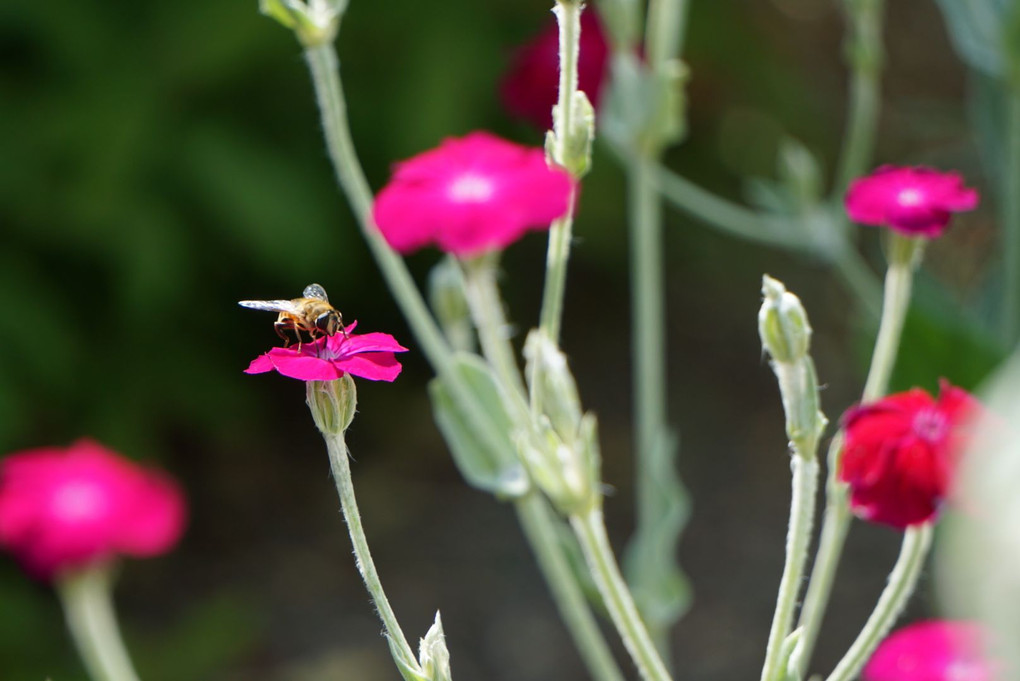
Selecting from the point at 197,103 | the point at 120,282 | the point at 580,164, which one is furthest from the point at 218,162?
the point at 580,164

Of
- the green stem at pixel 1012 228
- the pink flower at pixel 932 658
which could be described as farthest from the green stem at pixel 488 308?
the green stem at pixel 1012 228

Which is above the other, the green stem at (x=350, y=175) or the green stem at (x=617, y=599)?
the green stem at (x=350, y=175)

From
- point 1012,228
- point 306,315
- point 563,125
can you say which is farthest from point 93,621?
point 1012,228

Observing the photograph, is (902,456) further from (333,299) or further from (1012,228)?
(333,299)

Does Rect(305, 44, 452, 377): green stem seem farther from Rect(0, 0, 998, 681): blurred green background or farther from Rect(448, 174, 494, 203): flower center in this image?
Rect(0, 0, 998, 681): blurred green background

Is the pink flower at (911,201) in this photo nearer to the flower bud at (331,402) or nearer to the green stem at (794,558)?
the green stem at (794,558)

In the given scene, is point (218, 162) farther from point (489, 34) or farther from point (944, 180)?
point (944, 180)
